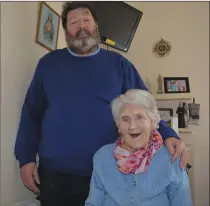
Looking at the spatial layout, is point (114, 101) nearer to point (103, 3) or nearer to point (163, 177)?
point (163, 177)

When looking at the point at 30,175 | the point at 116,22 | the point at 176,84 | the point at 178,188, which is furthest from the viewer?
the point at 176,84

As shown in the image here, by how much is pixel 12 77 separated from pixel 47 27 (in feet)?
1.75

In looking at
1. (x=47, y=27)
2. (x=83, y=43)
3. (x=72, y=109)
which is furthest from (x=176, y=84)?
(x=72, y=109)

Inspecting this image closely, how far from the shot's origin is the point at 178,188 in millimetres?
1288

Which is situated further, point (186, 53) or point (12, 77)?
point (186, 53)

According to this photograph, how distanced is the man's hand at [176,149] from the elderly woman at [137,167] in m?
0.02

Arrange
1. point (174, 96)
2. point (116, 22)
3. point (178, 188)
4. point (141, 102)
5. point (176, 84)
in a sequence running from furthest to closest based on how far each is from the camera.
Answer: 1. point (176, 84)
2. point (174, 96)
3. point (116, 22)
4. point (141, 102)
5. point (178, 188)

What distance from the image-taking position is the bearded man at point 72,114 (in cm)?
147

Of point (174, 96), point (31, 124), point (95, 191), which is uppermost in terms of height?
point (174, 96)

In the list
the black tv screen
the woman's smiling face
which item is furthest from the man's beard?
the black tv screen

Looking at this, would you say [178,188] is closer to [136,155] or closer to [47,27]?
[136,155]

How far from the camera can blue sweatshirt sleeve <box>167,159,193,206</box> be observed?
4.22 ft

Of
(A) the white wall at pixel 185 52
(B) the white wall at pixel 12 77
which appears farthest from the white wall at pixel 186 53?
(B) the white wall at pixel 12 77

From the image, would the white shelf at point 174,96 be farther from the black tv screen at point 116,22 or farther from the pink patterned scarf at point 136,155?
the pink patterned scarf at point 136,155
